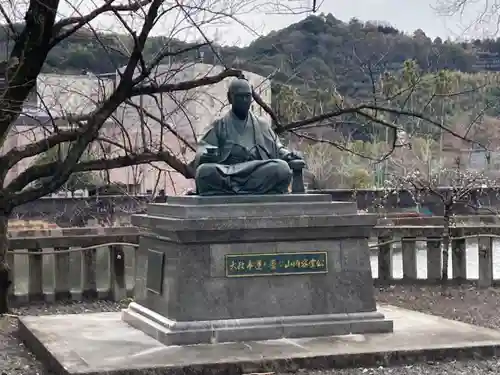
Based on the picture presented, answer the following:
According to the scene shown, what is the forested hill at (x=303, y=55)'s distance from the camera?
11891 millimetres

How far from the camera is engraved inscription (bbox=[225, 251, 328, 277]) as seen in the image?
7.96m

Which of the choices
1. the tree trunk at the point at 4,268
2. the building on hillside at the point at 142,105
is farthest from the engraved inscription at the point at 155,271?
the tree trunk at the point at 4,268

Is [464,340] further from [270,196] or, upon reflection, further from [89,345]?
[89,345]

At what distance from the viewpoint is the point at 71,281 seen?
13.0 meters

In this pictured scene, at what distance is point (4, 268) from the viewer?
37.2ft

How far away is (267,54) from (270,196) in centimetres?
455

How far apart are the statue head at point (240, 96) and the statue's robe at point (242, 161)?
0.36 ft

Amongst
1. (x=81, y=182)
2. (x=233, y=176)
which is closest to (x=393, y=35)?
(x=233, y=176)

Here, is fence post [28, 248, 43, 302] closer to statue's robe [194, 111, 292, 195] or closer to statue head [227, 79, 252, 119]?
statue's robe [194, 111, 292, 195]

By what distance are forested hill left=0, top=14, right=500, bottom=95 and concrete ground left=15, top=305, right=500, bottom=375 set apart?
376cm

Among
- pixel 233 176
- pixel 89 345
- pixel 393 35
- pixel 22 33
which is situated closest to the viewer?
pixel 89 345

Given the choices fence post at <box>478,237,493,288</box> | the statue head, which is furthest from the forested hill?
fence post at <box>478,237,493,288</box>

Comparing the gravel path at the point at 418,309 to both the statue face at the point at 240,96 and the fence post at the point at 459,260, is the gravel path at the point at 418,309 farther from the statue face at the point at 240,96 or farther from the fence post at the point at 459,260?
the statue face at the point at 240,96

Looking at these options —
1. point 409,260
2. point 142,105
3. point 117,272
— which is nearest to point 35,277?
point 117,272
